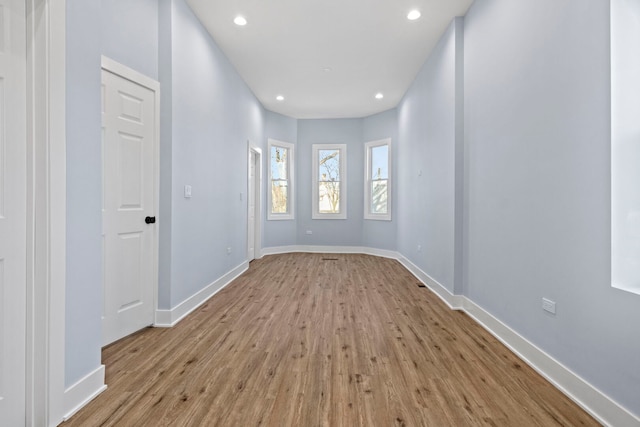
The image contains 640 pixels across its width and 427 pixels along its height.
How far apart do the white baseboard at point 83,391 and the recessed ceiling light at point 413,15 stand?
3.93m

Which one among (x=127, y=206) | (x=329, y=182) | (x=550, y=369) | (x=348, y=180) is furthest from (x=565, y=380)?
(x=329, y=182)

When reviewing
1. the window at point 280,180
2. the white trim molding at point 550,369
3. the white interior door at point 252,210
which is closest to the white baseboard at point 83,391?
the white trim molding at point 550,369

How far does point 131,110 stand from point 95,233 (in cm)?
127

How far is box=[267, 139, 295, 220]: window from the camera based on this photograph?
700cm

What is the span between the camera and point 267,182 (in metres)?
6.89

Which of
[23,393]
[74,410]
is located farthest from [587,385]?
[23,393]

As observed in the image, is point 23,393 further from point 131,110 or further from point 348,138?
point 348,138

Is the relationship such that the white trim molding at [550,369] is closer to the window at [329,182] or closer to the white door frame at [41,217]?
the white door frame at [41,217]

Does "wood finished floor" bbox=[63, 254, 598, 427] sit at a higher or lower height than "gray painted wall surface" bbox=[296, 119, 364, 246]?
lower

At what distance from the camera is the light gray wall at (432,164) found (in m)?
3.51

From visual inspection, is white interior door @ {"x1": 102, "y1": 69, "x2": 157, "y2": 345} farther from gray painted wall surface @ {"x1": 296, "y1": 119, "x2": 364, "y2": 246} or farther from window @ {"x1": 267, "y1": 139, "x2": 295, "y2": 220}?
gray painted wall surface @ {"x1": 296, "y1": 119, "x2": 364, "y2": 246}

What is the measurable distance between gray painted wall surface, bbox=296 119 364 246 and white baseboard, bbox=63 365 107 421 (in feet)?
18.9

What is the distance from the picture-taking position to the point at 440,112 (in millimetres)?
3861

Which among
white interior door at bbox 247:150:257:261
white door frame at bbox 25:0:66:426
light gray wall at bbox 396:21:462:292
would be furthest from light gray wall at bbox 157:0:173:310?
white interior door at bbox 247:150:257:261
